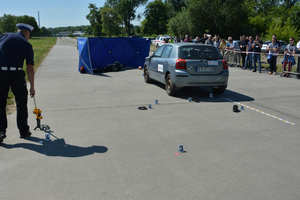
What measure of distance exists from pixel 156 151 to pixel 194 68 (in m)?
4.75

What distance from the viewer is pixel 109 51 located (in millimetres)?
18031

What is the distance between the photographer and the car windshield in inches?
367

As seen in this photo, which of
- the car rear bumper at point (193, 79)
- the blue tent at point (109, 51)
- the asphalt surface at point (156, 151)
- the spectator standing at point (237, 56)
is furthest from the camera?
the spectator standing at point (237, 56)

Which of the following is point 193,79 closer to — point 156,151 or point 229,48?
point 156,151

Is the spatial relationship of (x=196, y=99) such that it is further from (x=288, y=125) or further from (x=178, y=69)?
(x=288, y=125)

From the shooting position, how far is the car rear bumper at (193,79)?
29.8ft

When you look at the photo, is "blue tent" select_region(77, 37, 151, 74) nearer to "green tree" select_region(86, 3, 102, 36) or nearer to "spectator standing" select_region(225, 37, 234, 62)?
"spectator standing" select_region(225, 37, 234, 62)

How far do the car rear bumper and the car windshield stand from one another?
1.90 ft

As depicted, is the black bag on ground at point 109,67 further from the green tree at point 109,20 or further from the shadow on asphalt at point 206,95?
the green tree at point 109,20

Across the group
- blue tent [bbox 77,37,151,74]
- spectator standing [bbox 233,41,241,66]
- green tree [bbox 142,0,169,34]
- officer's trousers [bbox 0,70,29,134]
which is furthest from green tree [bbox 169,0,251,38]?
green tree [bbox 142,0,169,34]

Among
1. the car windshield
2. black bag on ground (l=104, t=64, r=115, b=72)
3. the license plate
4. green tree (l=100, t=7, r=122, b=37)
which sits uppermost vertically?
green tree (l=100, t=7, r=122, b=37)

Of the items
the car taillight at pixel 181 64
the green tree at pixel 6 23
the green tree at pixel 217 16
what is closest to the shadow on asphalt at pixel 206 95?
the car taillight at pixel 181 64

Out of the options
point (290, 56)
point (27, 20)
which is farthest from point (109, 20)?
point (27, 20)

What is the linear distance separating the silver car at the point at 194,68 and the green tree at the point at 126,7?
3805 inches
